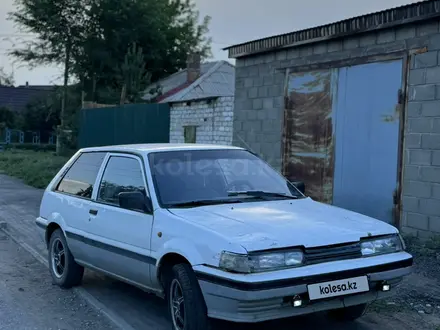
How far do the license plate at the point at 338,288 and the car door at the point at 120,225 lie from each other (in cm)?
137

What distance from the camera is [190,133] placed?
14.1 metres

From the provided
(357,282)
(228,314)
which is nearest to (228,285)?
(228,314)

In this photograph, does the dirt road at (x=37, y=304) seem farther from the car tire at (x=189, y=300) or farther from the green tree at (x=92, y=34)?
the green tree at (x=92, y=34)

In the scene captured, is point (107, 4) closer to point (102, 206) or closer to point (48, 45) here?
point (48, 45)

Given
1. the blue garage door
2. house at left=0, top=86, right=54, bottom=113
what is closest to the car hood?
the blue garage door

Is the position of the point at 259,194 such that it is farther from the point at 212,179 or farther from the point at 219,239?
the point at 219,239

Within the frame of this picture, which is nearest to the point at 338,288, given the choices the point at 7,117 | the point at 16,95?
the point at 7,117

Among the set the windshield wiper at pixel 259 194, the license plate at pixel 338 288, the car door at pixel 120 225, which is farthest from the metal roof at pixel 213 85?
the license plate at pixel 338 288

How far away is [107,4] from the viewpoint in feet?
94.6

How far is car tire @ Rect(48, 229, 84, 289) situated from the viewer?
238 inches

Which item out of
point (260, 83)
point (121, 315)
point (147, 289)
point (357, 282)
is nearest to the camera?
point (357, 282)

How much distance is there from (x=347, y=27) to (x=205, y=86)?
61.3 ft

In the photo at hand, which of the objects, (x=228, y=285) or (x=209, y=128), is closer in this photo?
(x=228, y=285)

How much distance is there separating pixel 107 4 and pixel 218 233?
2691 centimetres
